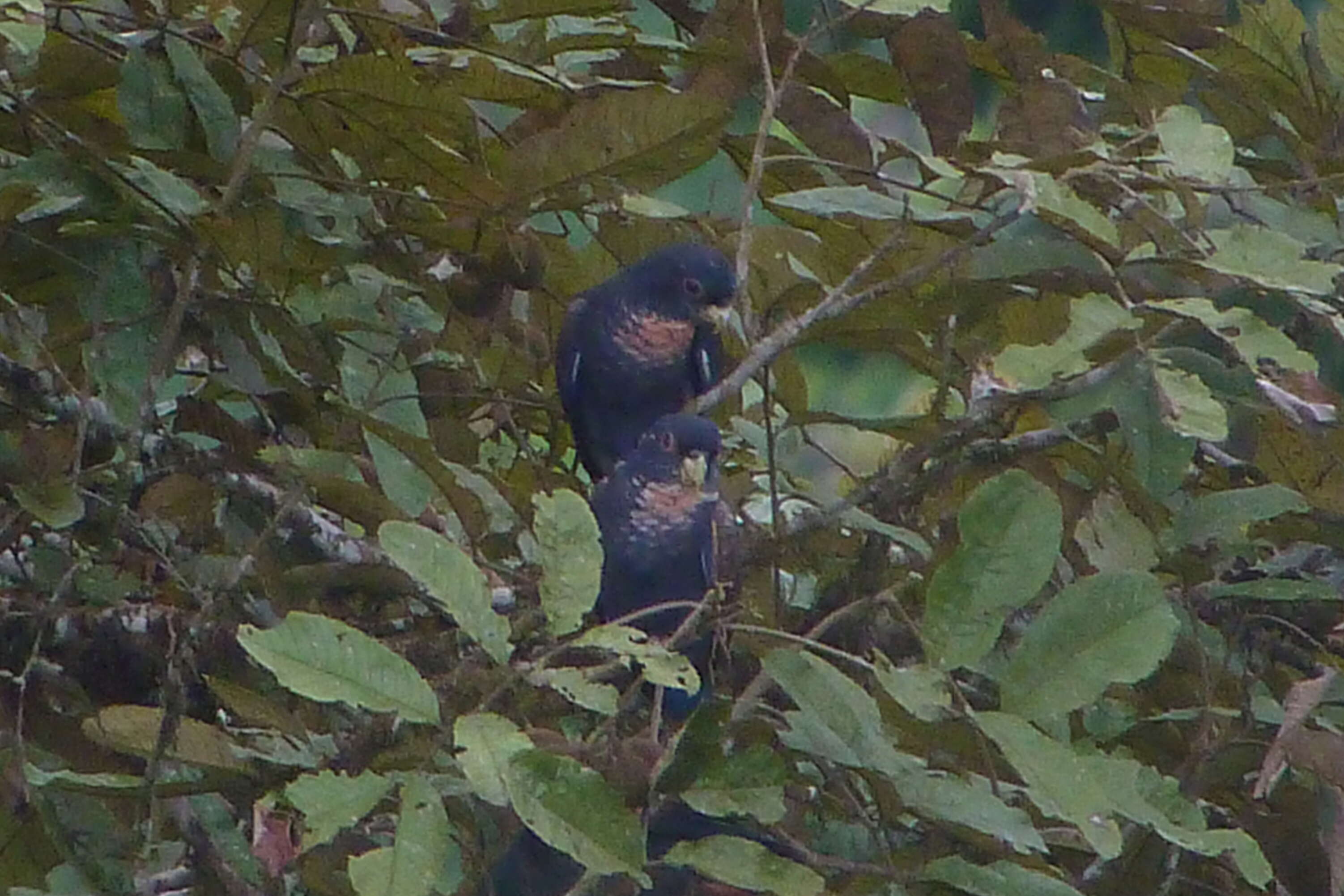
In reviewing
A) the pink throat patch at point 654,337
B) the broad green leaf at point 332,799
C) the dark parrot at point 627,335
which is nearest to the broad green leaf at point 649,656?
the broad green leaf at point 332,799

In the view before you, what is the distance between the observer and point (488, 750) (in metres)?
0.89

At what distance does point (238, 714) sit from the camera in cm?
A: 135

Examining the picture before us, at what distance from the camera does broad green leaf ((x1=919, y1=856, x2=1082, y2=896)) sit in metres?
1.01

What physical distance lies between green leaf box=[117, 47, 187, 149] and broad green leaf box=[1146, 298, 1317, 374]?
68cm

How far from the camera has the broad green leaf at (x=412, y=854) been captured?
2.86 feet

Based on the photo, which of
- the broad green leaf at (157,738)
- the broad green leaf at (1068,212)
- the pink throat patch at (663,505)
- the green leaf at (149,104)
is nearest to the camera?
the broad green leaf at (1068,212)

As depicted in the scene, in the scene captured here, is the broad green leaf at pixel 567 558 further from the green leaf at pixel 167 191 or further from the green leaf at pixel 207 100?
the green leaf at pixel 207 100

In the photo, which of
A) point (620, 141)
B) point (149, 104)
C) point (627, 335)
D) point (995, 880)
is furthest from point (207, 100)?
point (995, 880)

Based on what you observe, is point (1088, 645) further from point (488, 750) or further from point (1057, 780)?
point (488, 750)

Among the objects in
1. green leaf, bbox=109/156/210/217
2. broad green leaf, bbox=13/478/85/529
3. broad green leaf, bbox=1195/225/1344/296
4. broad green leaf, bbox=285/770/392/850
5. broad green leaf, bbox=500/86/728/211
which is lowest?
broad green leaf, bbox=13/478/85/529

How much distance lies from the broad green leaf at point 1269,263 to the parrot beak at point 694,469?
0.51 metres

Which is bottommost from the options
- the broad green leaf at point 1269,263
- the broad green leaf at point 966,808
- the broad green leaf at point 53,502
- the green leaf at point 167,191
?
the broad green leaf at point 53,502

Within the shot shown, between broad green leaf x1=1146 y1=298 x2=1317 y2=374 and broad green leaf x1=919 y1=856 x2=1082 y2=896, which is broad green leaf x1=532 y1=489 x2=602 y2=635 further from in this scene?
broad green leaf x1=1146 y1=298 x2=1317 y2=374

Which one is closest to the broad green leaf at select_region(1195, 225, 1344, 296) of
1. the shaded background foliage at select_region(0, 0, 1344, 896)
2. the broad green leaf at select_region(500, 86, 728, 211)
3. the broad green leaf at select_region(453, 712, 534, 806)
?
the shaded background foliage at select_region(0, 0, 1344, 896)
